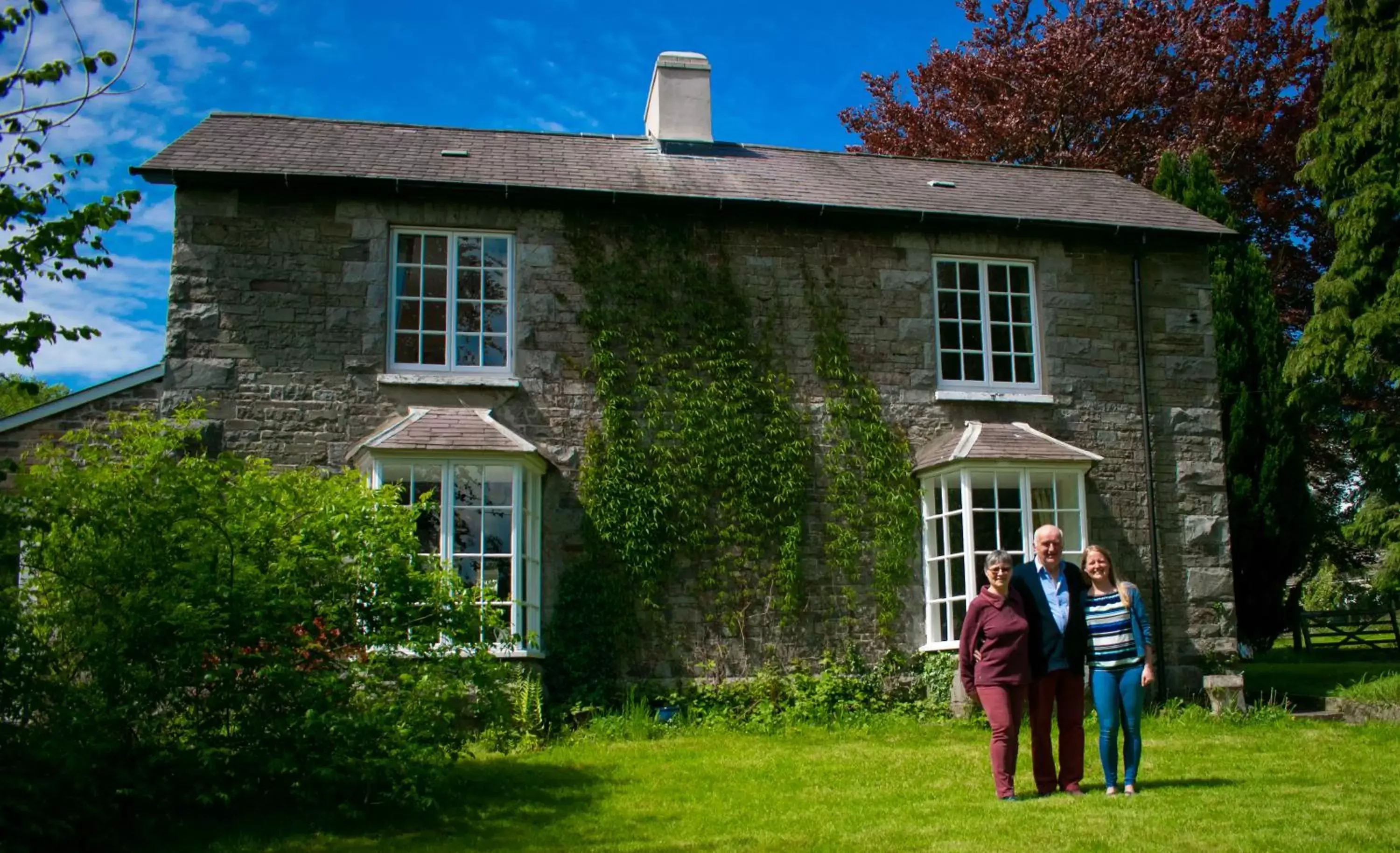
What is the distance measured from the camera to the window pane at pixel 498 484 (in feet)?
36.7

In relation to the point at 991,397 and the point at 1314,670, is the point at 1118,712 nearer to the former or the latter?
the point at 991,397

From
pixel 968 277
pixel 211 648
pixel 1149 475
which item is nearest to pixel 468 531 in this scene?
pixel 211 648

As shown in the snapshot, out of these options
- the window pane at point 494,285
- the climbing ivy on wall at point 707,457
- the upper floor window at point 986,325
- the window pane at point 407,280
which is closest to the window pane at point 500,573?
the climbing ivy on wall at point 707,457

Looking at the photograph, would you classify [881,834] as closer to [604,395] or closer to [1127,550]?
[604,395]

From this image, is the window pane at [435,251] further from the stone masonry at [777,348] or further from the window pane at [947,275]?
the window pane at [947,275]

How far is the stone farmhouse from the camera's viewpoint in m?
11.4

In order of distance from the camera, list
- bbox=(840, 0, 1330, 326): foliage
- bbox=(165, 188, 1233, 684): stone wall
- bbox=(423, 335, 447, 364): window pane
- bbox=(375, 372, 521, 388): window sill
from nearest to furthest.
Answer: bbox=(165, 188, 1233, 684): stone wall < bbox=(375, 372, 521, 388): window sill < bbox=(423, 335, 447, 364): window pane < bbox=(840, 0, 1330, 326): foliage

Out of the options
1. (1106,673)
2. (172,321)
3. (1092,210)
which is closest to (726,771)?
(1106,673)

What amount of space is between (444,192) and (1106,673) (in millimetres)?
7903

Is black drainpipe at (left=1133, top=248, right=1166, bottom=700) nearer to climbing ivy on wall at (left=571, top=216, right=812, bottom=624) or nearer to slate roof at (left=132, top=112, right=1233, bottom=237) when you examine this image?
slate roof at (left=132, top=112, right=1233, bottom=237)

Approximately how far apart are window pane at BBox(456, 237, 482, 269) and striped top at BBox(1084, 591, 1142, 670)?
7.29m

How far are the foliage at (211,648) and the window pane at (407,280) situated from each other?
4359 mm

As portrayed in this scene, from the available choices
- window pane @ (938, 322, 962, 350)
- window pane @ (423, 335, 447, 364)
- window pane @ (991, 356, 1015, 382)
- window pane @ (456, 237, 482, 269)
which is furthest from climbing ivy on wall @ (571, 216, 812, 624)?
window pane @ (991, 356, 1015, 382)

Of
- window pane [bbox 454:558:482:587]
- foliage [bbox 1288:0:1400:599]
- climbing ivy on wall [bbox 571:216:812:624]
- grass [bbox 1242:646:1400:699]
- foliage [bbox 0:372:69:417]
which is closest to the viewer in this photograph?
foliage [bbox 0:372:69:417]
